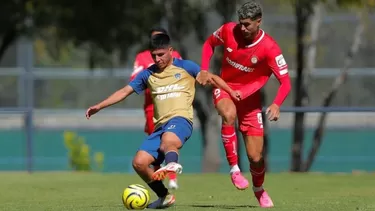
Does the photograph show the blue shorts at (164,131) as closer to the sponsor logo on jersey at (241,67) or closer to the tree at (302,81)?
the sponsor logo on jersey at (241,67)

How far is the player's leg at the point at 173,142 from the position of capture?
10023 mm

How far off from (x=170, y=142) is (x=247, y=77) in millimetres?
1263

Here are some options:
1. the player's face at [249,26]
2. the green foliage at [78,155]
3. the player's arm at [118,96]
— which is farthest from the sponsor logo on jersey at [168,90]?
the green foliage at [78,155]

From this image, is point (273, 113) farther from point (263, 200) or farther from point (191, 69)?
point (263, 200)

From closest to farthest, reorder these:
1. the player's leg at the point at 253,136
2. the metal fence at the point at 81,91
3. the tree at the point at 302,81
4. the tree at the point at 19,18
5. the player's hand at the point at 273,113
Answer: the player's hand at the point at 273,113 < the player's leg at the point at 253,136 < the tree at the point at 19,18 < the tree at the point at 302,81 < the metal fence at the point at 81,91

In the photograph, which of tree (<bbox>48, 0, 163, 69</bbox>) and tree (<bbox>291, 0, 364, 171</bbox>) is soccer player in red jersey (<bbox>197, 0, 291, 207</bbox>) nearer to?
tree (<bbox>291, 0, 364, 171</bbox>)

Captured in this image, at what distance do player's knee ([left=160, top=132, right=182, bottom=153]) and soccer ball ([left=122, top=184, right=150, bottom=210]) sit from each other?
52cm

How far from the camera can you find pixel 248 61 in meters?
11.0

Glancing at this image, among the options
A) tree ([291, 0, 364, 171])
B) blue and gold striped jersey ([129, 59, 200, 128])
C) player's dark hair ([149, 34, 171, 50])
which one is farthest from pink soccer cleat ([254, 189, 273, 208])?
tree ([291, 0, 364, 171])

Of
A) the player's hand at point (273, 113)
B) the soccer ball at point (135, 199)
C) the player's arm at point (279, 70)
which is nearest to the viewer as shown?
the player's hand at point (273, 113)

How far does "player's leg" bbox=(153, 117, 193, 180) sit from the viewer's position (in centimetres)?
1002

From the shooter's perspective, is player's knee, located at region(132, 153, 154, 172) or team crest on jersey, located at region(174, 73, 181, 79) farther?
team crest on jersey, located at region(174, 73, 181, 79)

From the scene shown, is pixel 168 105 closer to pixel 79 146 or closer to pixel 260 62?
pixel 260 62

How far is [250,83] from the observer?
36.6 feet
